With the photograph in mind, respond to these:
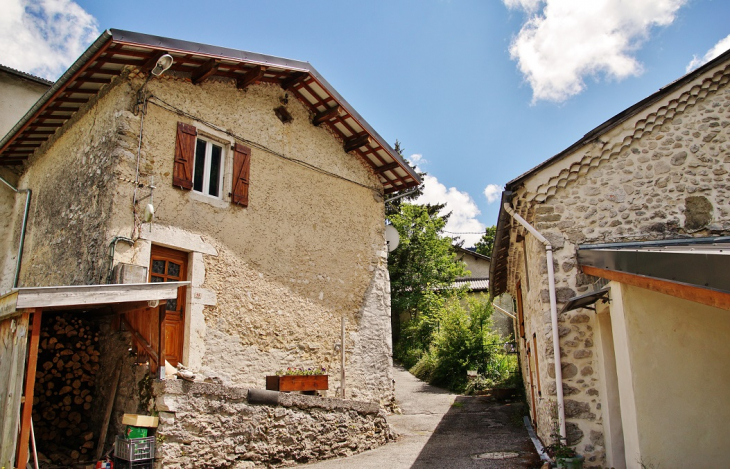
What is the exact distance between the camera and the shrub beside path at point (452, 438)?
7047 millimetres

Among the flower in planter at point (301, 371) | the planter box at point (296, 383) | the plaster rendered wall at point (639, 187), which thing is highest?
the plaster rendered wall at point (639, 187)

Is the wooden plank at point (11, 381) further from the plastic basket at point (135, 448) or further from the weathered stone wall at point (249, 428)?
the weathered stone wall at point (249, 428)

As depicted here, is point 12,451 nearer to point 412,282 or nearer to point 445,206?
point 412,282

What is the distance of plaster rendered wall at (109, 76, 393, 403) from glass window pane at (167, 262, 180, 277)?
0.24 metres

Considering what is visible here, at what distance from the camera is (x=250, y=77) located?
881 cm

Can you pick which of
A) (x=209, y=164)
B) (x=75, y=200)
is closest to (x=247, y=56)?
(x=209, y=164)

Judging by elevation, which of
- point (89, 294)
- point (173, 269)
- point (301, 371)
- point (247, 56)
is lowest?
point (301, 371)

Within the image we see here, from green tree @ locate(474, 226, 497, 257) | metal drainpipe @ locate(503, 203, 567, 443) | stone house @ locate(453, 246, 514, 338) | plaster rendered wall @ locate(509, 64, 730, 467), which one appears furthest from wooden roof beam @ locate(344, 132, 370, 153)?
green tree @ locate(474, 226, 497, 257)

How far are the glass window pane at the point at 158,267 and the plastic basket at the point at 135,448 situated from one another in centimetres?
257

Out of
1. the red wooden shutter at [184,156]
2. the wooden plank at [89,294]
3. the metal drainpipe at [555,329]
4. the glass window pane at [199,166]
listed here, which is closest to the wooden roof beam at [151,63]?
the red wooden shutter at [184,156]

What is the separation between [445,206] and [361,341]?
17888 mm

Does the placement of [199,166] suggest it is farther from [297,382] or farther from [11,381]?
[11,381]

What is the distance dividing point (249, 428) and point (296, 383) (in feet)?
3.85

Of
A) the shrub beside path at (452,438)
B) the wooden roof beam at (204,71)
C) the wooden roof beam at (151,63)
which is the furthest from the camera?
the wooden roof beam at (204,71)
